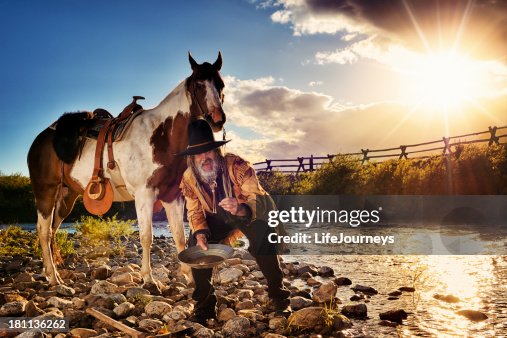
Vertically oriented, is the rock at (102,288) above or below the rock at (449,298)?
above

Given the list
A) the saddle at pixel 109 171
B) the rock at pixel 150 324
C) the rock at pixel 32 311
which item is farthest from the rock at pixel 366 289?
the rock at pixel 32 311

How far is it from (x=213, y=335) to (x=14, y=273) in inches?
173

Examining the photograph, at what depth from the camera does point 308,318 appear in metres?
3.48

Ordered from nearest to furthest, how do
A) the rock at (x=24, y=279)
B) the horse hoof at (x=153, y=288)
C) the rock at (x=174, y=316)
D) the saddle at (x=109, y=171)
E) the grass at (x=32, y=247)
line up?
the rock at (x=174, y=316) → the horse hoof at (x=153, y=288) → the saddle at (x=109, y=171) → the rock at (x=24, y=279) → the grass at (x=32, y=247)

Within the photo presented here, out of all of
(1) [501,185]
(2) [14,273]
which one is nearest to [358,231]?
(1) [501,185]

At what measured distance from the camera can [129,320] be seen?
12.3 feet

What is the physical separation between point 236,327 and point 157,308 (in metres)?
0.98

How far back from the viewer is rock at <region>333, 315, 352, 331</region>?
140 inches

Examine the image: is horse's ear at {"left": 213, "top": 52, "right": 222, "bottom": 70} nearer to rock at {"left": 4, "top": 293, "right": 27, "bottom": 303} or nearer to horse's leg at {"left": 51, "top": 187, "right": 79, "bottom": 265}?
horse's leg at {"left": 51, "top": 187, "right": 79, "bottom": 265}

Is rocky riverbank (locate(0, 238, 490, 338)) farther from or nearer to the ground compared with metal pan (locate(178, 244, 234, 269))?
nearer to the ground

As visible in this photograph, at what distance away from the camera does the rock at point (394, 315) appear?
12.7 feet

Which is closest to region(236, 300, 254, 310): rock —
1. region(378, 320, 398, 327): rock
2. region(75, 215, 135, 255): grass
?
region(378, 320, 398, 327): rock

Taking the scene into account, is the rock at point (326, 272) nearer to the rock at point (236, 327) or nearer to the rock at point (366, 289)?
the rock at point (366, 289)

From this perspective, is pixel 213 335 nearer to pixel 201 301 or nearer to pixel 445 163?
pixel 201 301
